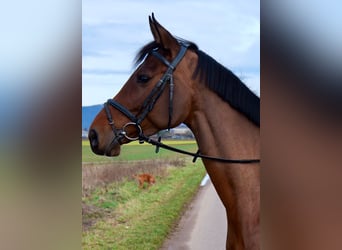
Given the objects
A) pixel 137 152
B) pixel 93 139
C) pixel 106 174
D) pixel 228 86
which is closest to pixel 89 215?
pixel 106 174

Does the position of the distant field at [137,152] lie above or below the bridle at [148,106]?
below

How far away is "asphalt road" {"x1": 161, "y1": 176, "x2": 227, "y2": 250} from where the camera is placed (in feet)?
7.59

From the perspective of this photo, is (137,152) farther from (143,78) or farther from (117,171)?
(143,78)

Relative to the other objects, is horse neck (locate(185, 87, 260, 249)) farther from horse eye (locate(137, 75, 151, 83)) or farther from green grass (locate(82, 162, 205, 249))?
green grass (locate(82, 162, 205, 249))

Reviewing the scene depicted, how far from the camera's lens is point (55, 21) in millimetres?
933

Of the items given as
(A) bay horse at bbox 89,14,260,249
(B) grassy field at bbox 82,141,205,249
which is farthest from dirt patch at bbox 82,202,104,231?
(A) bay horse at bbox 89,14,260,249

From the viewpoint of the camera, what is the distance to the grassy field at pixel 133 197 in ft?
7.35

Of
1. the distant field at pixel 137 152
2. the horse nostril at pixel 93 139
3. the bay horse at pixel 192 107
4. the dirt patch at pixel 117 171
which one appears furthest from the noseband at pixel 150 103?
the dirt patch at pixel 117 171

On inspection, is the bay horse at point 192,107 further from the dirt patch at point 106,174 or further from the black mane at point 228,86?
the dirt patch at point 106,174

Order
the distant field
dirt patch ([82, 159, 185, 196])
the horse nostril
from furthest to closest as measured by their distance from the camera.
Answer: dirt patch ([82, 159, 185, 196])
the distant field
the horse nostril

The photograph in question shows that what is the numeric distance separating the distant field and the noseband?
335 millimetres

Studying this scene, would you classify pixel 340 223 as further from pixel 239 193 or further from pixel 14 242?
pixel 239 193

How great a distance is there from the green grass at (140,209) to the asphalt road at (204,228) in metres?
0.07

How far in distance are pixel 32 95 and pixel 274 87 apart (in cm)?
61
